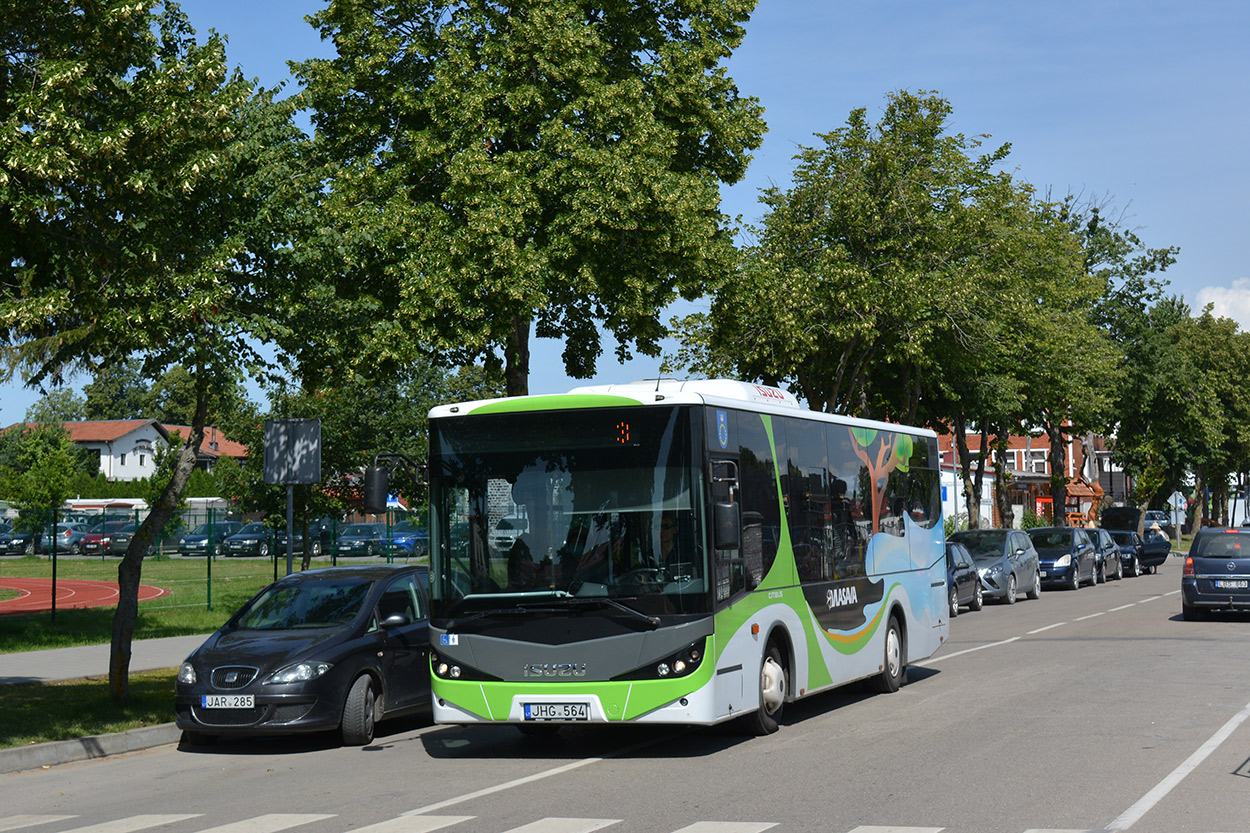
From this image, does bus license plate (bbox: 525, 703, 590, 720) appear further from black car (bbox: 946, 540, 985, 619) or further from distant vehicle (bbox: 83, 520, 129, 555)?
distant vehicle (bbox: 83, 520, 129, 555)

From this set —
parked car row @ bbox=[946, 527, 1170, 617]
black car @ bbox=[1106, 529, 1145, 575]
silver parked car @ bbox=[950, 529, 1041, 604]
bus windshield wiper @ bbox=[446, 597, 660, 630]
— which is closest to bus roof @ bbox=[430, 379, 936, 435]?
bus windshield wiper @ bbox=[446, 597, 660, 630]

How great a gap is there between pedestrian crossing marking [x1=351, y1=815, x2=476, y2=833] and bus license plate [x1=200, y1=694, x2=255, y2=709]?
384 cm

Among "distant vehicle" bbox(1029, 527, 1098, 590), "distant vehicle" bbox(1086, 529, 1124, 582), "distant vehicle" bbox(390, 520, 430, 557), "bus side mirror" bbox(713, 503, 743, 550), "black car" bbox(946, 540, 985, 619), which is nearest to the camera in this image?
"bus side mirror" bbox(713, 503, 743, 550)

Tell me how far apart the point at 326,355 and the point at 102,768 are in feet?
17.4

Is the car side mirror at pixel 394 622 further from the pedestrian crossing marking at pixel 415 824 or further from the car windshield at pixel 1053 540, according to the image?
the car windshield at pixel 1053 540

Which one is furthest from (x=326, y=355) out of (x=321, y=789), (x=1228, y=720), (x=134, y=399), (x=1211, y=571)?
(x=134, y=399)

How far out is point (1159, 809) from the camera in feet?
Result: 26.0

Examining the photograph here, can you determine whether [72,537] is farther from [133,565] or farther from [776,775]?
[776,775]

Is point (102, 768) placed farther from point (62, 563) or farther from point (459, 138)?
point (62, 563)

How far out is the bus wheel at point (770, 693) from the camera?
11406 millimetres

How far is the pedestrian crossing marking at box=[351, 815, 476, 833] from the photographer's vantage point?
784 cm

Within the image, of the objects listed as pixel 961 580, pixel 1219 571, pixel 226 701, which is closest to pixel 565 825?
pixel 226 701

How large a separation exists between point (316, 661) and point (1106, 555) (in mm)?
34563

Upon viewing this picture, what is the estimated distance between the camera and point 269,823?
8.26 metres
